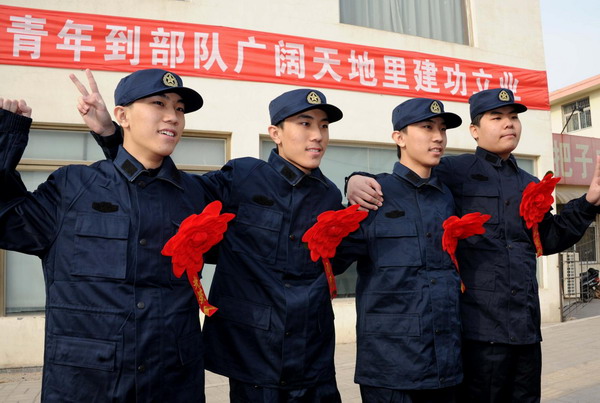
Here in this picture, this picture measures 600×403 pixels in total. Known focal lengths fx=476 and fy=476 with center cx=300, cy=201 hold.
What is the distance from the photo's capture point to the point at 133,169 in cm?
206

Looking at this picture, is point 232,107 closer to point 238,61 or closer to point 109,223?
point 238,61

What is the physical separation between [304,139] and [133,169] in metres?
0.88

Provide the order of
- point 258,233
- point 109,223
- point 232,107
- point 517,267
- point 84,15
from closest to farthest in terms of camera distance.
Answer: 1. point 109,223
2. point 258,233
3. point 517,267
4. point 84,15
5. point 232,107

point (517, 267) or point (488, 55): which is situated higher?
point (488, 55)

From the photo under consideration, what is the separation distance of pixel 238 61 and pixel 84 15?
6.46 ft

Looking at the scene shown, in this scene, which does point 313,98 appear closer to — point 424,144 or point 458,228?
point 424,144

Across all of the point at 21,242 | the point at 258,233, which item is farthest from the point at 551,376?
the point at 21,242

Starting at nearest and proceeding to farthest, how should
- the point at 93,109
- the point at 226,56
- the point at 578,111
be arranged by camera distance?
the point at 93,109 → the point at 226,56 → the point at 578,111

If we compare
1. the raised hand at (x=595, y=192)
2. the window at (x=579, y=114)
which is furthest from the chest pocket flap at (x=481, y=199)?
the window at (x=579, y=114)

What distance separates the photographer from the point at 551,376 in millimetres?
5305

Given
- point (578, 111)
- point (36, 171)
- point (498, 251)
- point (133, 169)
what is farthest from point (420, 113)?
point (578, 111)

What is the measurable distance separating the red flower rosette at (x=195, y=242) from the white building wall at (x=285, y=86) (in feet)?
14.7

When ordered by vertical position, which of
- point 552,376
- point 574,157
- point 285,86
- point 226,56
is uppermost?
point 226,56

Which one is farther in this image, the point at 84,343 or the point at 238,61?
the point at 238,61
